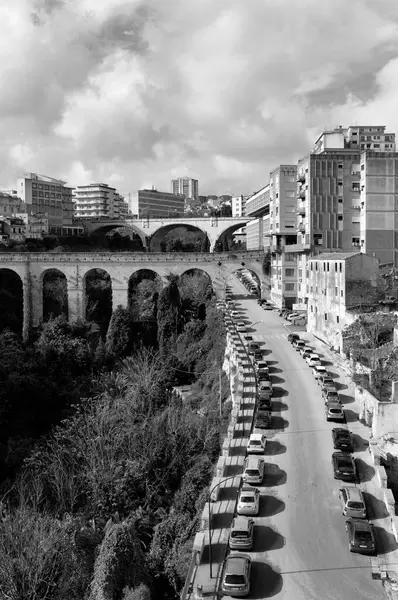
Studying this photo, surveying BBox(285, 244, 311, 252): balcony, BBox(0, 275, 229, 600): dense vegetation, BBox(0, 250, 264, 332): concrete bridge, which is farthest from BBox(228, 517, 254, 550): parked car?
BBox(0, 250, 264, 332): concrete bridge

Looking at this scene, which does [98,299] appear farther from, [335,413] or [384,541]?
[384,541]

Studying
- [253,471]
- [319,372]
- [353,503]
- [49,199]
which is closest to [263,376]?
[319,372]

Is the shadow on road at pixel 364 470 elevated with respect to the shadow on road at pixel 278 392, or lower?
lower

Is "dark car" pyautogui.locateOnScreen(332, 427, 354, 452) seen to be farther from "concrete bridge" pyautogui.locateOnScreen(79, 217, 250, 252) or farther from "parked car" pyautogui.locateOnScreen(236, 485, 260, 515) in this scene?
"concrete bridge" pyautogui.locateOnScreen(79, 217, 250, 252)

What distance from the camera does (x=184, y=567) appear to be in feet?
60.2

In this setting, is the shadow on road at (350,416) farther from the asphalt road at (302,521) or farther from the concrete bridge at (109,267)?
the concrete bridge at (109,267)

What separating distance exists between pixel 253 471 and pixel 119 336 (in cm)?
3531

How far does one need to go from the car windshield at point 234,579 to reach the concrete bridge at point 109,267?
47.6m

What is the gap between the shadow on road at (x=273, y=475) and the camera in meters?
21.7

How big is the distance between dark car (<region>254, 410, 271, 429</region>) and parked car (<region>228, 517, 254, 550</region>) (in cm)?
870

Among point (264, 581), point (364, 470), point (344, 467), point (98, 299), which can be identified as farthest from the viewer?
point (98, 299)

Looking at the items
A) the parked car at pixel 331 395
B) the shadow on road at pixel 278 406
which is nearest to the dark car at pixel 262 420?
the shadow on road at pixel 278 406

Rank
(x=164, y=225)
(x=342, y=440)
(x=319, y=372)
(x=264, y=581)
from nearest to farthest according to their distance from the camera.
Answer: (x=264, y=581), (x=342, y=440), (x=319, y=372), (x=164, y=225)

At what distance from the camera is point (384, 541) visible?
58.6ft
